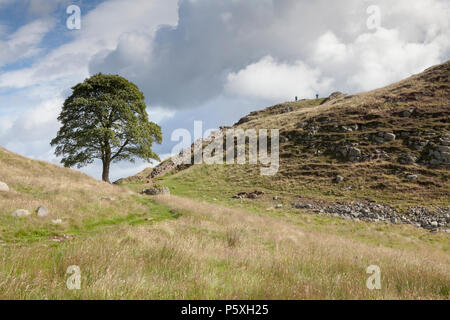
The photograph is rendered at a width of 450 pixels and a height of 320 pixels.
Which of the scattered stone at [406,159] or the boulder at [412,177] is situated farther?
the scattered stone at [406,159]

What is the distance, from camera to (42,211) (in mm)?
11438

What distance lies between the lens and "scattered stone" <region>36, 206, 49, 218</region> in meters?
11.2

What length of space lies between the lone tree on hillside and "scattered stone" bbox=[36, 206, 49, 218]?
671 inches

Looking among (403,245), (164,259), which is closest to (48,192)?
(164,259)

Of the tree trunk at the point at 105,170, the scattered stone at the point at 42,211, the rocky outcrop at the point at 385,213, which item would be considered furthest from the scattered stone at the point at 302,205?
the scattered stone at the point at 42,211

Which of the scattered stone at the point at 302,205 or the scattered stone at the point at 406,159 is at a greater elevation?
the scattered stone at the point at 406,159

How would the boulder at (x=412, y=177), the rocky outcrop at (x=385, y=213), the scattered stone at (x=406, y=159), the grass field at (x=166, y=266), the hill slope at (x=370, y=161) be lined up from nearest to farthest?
the grass field at (x=166, y=266)
the rocky outcrop at (x=385, y=213)
the hill slope at (x=370, y=161)
the boulder at (x=412, y=177)
the scattered stone at (x=406, y=159)

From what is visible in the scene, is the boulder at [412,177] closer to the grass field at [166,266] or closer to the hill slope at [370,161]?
the hill slope at [370,161]

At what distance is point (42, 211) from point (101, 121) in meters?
19.6

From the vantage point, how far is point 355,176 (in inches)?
1355

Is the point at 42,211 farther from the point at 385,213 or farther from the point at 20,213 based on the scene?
the point at 385,213

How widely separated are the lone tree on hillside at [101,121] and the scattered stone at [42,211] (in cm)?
1704

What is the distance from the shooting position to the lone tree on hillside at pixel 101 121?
1109 inches
